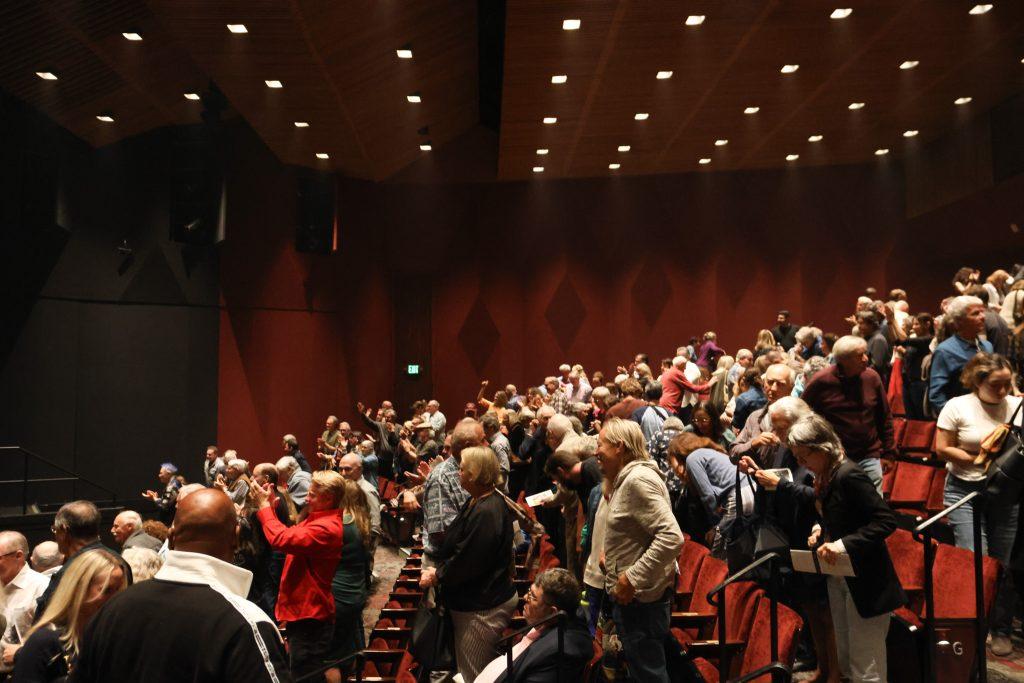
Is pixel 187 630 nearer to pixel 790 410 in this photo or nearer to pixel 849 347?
pixel 790 410

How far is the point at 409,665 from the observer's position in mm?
3951

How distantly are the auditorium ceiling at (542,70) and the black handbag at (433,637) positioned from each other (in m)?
6.21

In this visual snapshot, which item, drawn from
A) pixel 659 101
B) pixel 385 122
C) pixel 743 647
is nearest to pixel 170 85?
pixel 385 122

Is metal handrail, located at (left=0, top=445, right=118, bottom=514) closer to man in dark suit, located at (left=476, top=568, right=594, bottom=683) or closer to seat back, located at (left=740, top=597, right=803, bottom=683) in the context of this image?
man in dark suit, located at (left=476, top=568, right=594, bottom=683)

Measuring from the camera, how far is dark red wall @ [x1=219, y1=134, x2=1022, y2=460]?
1511cm

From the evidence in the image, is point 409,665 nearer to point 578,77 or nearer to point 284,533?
point 284,533

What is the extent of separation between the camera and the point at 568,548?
5.48m

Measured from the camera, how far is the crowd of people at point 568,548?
5.71ft

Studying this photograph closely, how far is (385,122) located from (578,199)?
4729 millimetres

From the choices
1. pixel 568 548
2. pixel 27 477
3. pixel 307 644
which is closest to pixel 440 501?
pixel 307 644

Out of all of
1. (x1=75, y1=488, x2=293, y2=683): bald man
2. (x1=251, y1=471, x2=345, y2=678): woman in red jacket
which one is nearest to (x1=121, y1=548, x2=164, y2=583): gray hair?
(x1=251, y1=471, x2=345, y2=678): woman in red jacket

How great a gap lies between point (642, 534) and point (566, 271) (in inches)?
517

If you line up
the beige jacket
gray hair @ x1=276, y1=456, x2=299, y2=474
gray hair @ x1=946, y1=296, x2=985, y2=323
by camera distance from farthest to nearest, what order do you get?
gray hair @ x1=276, y1=456, x2=299, y2=474
gray hair @ x1=946, y1=296, x2=985, y2=323
the beige jacket

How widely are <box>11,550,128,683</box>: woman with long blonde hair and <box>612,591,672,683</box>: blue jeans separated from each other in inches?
73.0
